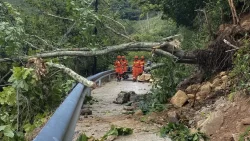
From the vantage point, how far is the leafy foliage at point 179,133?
4757mm

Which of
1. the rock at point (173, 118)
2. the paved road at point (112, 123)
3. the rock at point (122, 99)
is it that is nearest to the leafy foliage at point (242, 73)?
the rock at point (173, 118)

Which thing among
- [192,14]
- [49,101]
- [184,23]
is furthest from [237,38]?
[184,23]

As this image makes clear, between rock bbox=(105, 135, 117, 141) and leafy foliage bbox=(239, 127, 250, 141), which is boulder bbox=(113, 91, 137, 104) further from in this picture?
leafy foliage bbox=(239, 127, 250, 141)

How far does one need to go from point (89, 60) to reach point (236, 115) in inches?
769

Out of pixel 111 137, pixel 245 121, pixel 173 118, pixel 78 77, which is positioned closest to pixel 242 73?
pixel 173 118

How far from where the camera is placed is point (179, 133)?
5.17 metres

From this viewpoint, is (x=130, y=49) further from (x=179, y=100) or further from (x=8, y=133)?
(x=8, y=133)

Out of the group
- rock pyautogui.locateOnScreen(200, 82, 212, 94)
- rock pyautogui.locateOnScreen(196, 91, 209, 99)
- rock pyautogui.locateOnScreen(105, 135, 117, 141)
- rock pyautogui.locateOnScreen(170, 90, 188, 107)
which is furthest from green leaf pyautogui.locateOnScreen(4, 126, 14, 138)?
rock pyautogui.locateOnScreen(200, 82, 212, 94)

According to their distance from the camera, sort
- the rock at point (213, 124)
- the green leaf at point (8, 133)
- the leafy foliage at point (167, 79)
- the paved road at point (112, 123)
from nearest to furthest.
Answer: the green leaf at point (8, 133) → the rock at point (213, 124) → the paved road at point (112, 123) → the leafy foliage at point (167, 79)

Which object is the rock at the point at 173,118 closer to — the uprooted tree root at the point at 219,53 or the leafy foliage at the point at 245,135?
the leafy foliage at the point at 245,135

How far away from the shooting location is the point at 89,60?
79.6ft

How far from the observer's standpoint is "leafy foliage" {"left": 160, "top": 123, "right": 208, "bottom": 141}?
187 inches

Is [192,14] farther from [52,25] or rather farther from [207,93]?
[207,93]

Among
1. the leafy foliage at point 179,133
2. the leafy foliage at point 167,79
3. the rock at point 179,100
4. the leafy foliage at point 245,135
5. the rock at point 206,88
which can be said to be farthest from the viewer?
the leafy foliage at point 167,79
